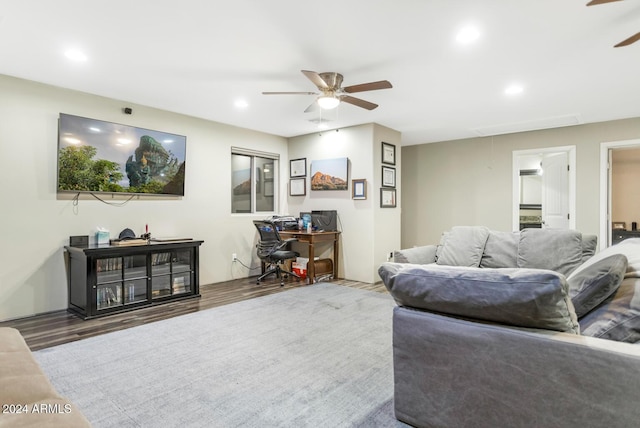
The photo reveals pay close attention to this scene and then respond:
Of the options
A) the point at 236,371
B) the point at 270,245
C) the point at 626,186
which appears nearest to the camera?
the point at 236,371

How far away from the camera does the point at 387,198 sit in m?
5.51

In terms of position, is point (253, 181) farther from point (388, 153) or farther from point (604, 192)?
point (604, 192)

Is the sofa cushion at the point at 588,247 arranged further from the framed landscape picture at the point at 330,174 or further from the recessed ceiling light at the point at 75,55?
the recessed ceiling light at the point at 75,55

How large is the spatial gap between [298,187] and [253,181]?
83 centimetres

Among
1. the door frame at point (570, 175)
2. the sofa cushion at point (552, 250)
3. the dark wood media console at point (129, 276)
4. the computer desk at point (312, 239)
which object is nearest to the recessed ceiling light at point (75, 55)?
the dark wood media console at point (129, 276)

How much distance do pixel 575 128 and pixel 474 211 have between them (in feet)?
6.55

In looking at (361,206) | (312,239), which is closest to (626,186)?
(361,206)

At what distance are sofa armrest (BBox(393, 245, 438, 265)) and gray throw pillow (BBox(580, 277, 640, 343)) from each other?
7.68 feet

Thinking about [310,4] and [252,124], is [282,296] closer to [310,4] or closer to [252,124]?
[252,124]

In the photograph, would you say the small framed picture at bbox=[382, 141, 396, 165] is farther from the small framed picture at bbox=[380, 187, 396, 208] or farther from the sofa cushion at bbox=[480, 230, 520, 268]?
the sofa cushion at bbox=[480, 230, 520, 268]

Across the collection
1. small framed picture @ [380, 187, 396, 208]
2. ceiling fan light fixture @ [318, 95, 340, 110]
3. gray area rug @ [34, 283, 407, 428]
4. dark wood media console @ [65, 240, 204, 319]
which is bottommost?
gray area rug @ [34, 283, 407, 428]

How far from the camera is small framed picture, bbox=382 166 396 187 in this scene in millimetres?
5449

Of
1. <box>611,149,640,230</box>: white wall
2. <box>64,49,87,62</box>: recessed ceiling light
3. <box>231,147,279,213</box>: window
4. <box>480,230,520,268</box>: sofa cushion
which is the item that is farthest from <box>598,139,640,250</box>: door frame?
<box>64,49,87,62</box>: recessed ceiling light

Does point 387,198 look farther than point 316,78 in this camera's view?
Yes
